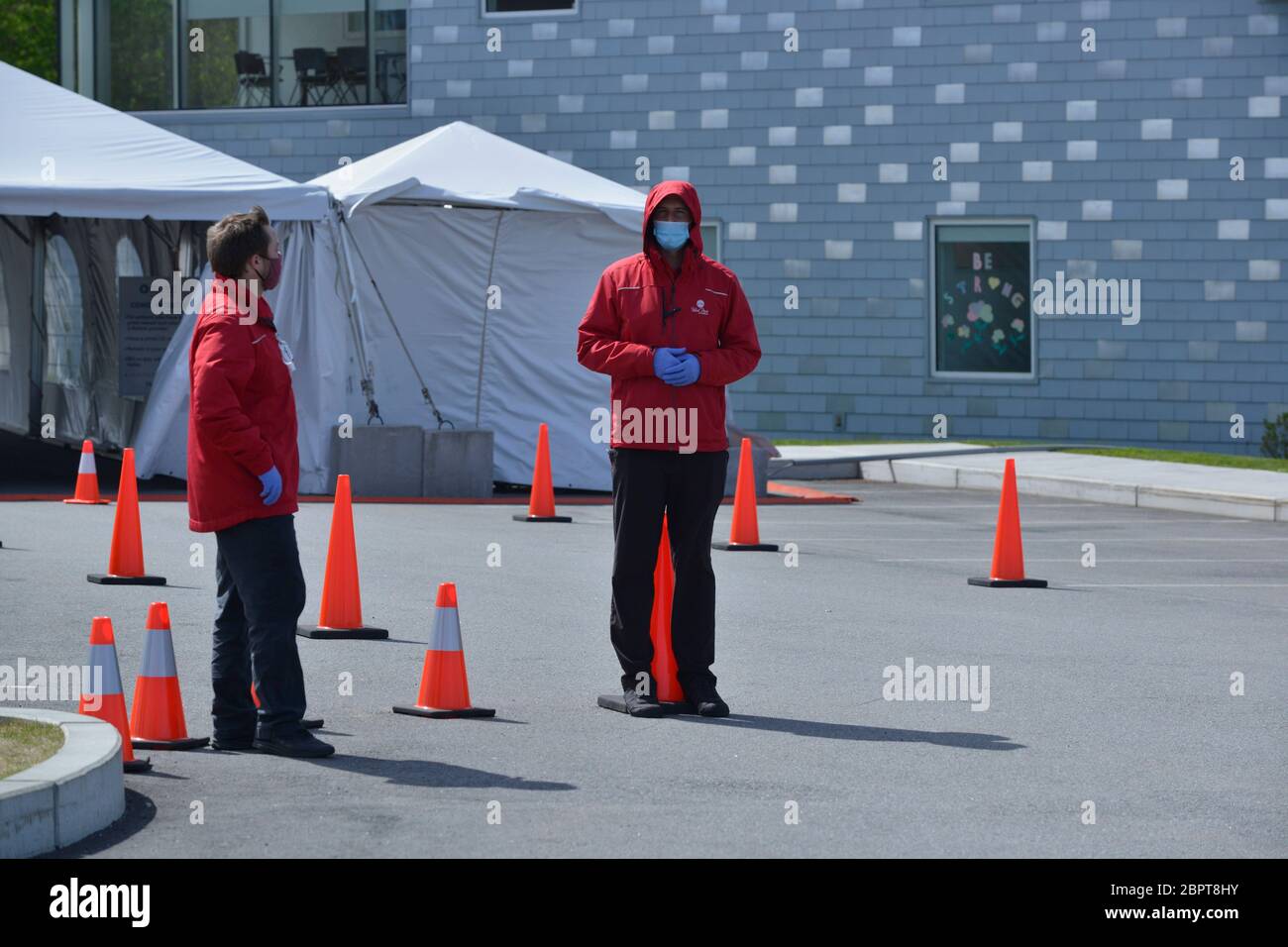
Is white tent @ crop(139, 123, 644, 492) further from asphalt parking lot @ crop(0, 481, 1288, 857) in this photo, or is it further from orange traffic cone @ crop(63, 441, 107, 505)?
asphalt parking lot @ crop(0, 481, 1288, 857)

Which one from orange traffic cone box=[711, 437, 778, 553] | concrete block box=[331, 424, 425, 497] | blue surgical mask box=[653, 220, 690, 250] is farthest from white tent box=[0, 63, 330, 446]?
blue surgical mask box=[653, 220, 690, 250]

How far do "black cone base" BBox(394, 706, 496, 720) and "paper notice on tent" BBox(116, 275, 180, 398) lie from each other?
12.2 m

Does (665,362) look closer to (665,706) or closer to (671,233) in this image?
(671,233)

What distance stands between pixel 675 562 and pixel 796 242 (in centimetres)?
1749

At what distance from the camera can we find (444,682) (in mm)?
7895

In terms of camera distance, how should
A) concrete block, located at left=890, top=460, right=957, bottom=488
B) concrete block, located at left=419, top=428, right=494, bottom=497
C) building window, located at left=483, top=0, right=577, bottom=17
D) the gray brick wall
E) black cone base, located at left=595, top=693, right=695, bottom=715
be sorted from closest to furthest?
black cone base, located at left=595, top=693, right=695, bottom=715, concrete block, located at left=419, top=428, right=494, bottom=497, concrete block, located at left=890, top=460, right=957, bottom=488, the gray brick wall, building window, located at left=483, top=0, right=577, bottom=17

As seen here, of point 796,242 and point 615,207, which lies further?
point 796,242

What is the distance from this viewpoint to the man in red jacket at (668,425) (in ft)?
26.1

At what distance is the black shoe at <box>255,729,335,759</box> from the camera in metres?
7.01

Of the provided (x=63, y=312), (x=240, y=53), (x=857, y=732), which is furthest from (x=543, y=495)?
(x=240, y=53)

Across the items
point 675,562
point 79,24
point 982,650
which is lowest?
point 982,650

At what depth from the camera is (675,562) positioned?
805cm
